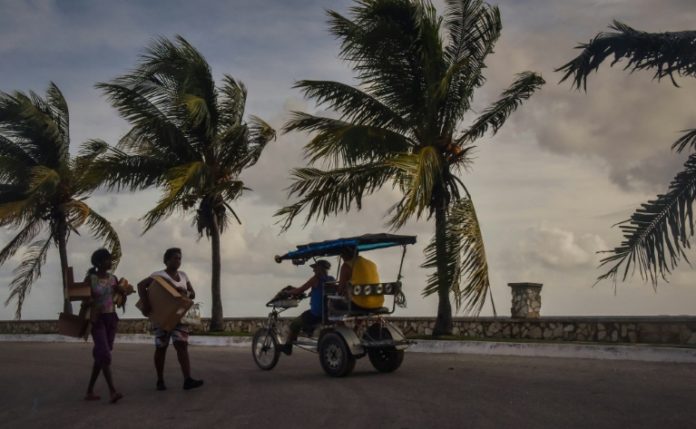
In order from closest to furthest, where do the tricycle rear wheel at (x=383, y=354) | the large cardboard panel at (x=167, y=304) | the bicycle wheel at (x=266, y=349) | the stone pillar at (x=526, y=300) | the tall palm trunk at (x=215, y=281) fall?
the large cardboard panel at (x=167, y=304)
the tricycle rear wheel at (x=383, y=354)
the bicycle wheel at (x=266, y=349)
the stone pillar at (x=526, y=300)
the tall palm trunk at (x=215, y=281)

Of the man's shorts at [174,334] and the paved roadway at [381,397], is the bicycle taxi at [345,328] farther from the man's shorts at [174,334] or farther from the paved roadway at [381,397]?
the man's shorts at [174,334]

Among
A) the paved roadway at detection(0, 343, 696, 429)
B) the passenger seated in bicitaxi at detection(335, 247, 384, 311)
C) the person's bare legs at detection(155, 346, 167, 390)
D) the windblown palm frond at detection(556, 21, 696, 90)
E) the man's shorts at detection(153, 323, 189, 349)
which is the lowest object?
the paved roadway at detection(0, 343, 696, 429)

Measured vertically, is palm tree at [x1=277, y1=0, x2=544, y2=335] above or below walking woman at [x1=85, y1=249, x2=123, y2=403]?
above

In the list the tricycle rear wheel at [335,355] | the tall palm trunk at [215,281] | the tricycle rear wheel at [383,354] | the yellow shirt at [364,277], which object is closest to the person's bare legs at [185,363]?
the tricycle rear wheel at [335,355]

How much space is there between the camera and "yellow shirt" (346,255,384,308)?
1296 cm

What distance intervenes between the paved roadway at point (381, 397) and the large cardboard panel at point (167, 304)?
908 millimetres

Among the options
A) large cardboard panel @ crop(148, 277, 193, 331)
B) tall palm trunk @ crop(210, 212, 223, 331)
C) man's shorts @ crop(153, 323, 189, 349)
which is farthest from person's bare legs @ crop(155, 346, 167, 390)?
tall palm trunk @ crop(210, 212, 223, 331)

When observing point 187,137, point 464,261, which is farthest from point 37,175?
point 464,261

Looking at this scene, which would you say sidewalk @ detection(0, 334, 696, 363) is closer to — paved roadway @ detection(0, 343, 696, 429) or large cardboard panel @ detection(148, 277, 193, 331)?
paved roadway @ detection(0, 343, 696, 429)

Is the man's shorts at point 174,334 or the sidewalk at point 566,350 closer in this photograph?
the man's shorts at point 174,334

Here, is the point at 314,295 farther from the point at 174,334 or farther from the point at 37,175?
the point at 37,175

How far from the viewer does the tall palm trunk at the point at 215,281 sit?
1114 inches

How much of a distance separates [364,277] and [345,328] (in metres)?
0.84

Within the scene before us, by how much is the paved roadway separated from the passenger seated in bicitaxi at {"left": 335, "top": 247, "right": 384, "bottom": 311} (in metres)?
1.03
